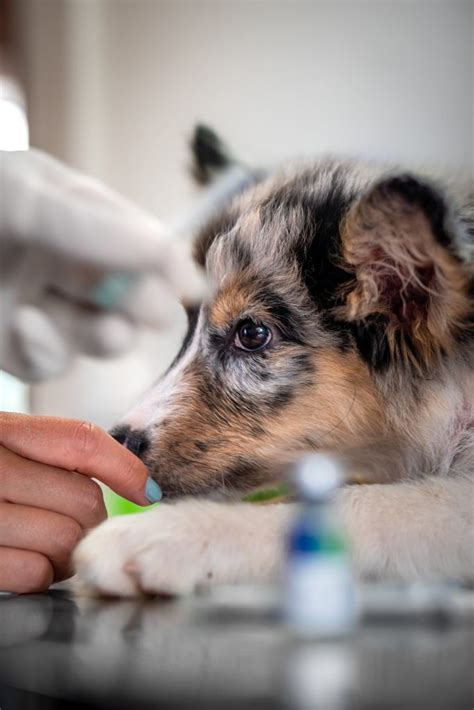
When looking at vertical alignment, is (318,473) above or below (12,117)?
below

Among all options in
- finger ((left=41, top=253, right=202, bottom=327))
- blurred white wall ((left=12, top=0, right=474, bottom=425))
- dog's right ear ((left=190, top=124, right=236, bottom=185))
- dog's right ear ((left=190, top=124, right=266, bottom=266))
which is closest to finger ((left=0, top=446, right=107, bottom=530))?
blurred white wall ((left=12, top=0, right=474, bottom=425))

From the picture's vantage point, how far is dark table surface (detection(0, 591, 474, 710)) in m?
0.51

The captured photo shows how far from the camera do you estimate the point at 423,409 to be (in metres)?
1.09

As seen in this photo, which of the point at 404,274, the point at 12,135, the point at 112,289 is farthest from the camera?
the point at 12,135

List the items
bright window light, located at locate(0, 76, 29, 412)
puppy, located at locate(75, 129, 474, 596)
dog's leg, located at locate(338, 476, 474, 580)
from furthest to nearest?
1. bright window light, located at locate(0, 76, 29, 412)
2. puppy, located at locate(75, 129, 474, 596)
3. dog's leg, located at locate(338, 476, 474, 580)

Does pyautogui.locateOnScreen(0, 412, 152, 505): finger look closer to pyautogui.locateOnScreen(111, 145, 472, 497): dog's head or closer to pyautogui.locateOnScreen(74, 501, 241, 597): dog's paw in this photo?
pyautogui.locateOnScreen(111, 145, 472, 497): dog's head

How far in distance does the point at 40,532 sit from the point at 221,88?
78cm

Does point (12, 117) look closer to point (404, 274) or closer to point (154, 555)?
point (404, 274)

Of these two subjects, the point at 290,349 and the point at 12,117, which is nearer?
the point at 290,349

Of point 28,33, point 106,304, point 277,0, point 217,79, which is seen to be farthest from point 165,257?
point 28,33

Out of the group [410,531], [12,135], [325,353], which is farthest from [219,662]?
[12,135]

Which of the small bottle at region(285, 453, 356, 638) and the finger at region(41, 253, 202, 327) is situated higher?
the finger at region(41, 253, 202, 327)

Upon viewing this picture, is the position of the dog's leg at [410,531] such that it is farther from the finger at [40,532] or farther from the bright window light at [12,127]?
the bright window light at [12,127]

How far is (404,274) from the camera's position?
97 centimetres
